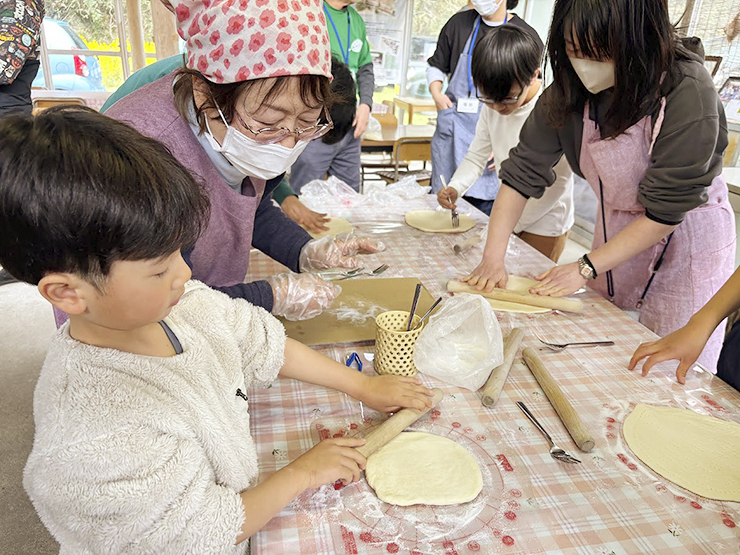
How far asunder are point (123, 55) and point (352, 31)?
14.7ft

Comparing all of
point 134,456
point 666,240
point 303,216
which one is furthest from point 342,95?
point 134,456

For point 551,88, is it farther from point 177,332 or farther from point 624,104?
point 177,332

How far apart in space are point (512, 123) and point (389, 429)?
172 centimetres

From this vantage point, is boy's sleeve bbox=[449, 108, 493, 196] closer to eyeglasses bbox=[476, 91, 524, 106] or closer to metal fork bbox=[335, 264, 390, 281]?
eyeglasses bbox=[476, 91, 524, 106]

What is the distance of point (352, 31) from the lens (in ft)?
10.7

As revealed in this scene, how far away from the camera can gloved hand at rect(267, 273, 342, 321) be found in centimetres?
127

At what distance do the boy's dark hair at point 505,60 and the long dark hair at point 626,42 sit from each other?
43 centimetres

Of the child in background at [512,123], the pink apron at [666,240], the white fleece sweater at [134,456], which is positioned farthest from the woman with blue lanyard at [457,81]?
the white fleece sweater at [134,456]

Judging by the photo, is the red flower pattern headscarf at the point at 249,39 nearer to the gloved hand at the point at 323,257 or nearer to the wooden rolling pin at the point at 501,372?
the gloved hand at the point at 323,257

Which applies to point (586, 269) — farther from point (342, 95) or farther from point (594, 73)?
point (342, 95)

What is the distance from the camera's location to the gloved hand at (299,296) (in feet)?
4.16

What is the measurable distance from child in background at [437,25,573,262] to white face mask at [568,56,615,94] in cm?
48

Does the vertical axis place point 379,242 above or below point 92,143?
below

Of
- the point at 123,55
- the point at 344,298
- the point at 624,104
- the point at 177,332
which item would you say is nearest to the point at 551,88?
the point at 624,104
